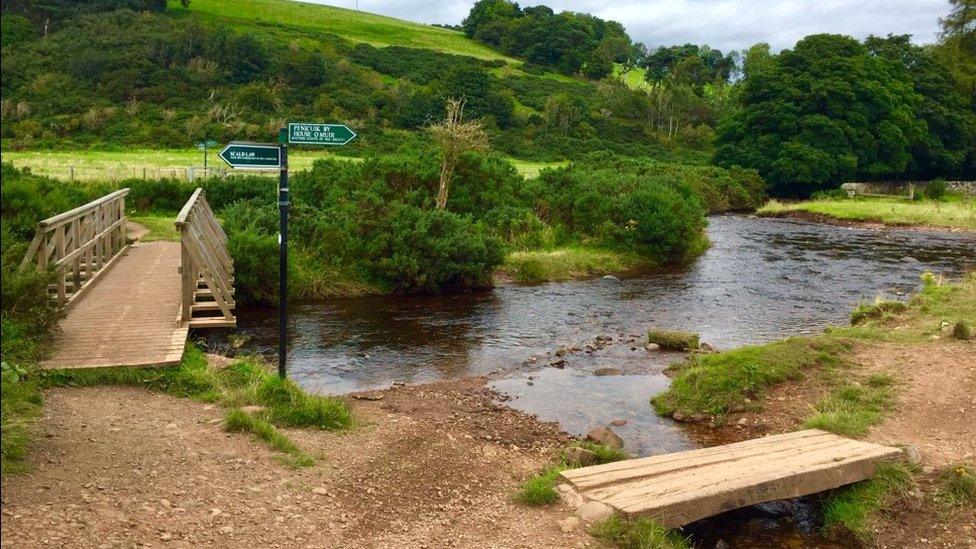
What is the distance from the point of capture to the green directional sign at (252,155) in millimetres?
9016

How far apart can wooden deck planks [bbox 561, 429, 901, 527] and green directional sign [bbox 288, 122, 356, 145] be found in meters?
4.49

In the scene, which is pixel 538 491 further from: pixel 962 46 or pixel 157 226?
pixel 962 46

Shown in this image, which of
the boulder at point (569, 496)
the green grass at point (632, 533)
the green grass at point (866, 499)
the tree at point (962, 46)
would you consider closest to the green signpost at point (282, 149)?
the boulder at point (569, 496)

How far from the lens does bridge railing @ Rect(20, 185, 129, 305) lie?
36.0ft

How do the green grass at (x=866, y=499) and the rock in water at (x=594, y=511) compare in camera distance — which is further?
the green grass at (x=866, y=499)

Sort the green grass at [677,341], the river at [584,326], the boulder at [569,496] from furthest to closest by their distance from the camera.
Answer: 1. the green grass at [677,341]
2. the river at [584,326]
3. the boulder at [569,496]

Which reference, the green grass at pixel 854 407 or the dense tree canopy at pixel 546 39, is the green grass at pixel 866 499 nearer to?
the green grass at pixel 854 407

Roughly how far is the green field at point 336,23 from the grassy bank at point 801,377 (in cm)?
9640

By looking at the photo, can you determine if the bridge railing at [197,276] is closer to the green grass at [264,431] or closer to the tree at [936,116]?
the green grass at [264,431]

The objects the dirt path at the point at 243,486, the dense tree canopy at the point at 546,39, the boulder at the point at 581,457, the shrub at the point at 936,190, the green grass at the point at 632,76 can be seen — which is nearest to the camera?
the dirt path at the point at 243,486

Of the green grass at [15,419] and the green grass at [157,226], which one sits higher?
the green grass at [15,419]

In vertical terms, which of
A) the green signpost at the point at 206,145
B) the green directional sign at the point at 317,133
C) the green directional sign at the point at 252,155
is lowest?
the green signpost at the point at 206,145

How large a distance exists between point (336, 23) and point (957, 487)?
12126 centimetres

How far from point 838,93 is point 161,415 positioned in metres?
54.9
